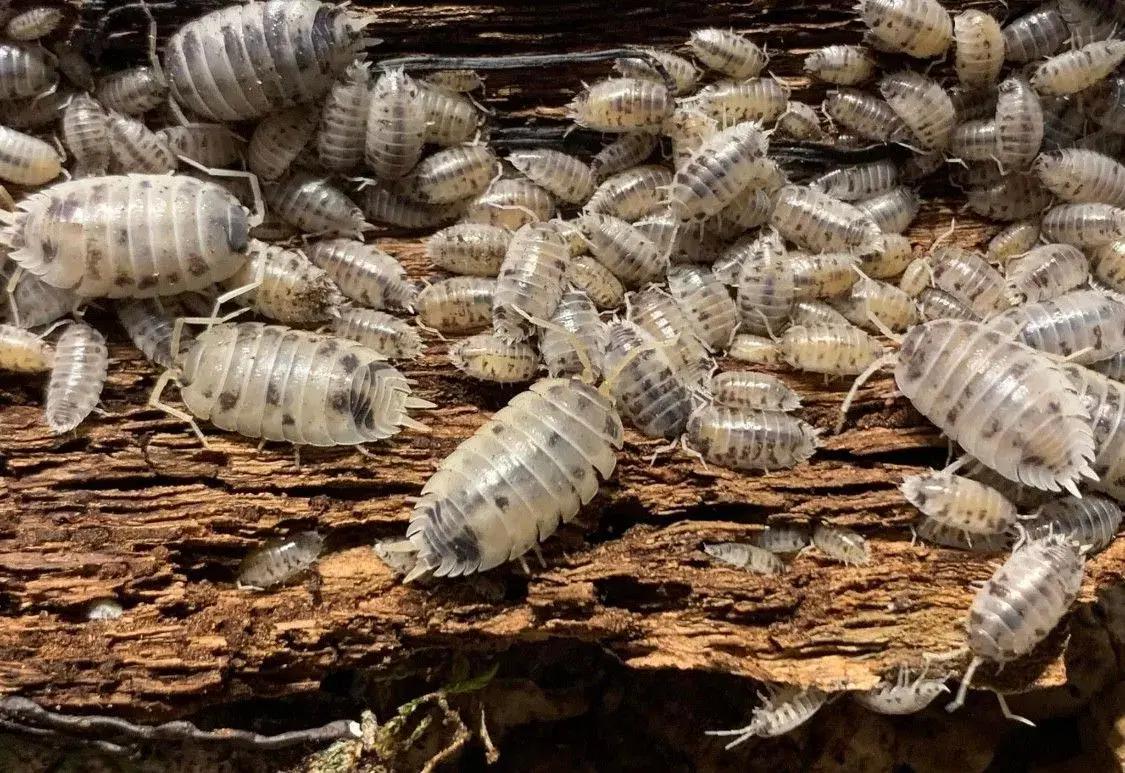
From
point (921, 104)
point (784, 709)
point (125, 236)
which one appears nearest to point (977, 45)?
point (921, 104)

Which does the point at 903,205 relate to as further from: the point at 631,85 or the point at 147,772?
the point at 147,772

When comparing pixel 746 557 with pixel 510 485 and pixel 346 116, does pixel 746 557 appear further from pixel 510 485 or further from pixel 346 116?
pixel 346 116

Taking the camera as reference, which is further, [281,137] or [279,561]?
[281,137]

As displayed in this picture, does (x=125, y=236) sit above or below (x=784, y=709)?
above

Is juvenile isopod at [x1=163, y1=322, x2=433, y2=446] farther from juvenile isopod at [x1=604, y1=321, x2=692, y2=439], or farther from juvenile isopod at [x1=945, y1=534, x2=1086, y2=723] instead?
juvenile isopod at [x1=945, y1=534, x2=1086, y2=723]

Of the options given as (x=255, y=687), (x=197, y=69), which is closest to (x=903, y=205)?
(x=197, y=69)

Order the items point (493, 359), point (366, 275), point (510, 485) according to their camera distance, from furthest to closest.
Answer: point (366, 275) → point (493, 359) → point (510, 485)

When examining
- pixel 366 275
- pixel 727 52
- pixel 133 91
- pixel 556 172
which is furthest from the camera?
pixel 556 172
